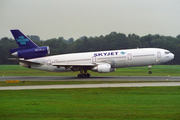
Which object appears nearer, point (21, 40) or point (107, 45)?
point (21, 40)

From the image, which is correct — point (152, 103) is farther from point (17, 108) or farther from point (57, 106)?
point (17, 108)

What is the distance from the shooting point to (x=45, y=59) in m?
39.2

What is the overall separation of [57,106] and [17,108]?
2.23m

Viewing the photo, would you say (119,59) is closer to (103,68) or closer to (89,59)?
(103,68)

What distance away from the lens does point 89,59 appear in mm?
38156

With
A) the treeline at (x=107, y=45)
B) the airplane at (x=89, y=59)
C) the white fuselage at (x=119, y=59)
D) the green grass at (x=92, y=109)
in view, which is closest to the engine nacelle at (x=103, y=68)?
the airplane at (x=89, y=59)

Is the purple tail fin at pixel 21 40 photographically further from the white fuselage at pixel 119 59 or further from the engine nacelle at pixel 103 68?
the engine nacelle at pixel 103 68

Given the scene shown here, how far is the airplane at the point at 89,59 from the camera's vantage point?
121 ft

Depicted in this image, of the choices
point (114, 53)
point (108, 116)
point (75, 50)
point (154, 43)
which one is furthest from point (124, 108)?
point (154, 43)

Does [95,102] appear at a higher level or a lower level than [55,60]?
lower

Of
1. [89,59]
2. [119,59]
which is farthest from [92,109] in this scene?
[89,59]

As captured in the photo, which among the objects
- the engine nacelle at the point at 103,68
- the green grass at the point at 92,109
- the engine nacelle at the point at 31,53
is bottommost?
the green grass at the point at 92,109

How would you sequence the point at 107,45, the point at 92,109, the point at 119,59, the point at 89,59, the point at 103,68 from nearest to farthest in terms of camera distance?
1. the point at 92,109
2. the point at 103,68
3. the point at 119,59
4. the point at 89,59
5. the point at 107,45

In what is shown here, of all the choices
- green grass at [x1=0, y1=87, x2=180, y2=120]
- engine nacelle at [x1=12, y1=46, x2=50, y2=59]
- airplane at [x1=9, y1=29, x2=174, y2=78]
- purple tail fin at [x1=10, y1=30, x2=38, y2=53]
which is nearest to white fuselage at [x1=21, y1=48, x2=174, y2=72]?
airplane at [x1=9, y1=29, x2=174, y2=78]
